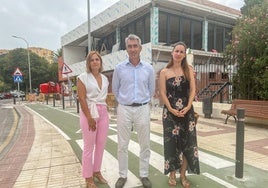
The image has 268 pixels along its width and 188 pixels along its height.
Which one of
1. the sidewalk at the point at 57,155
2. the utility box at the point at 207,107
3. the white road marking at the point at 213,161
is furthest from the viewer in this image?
the utility box at the point at 207,107

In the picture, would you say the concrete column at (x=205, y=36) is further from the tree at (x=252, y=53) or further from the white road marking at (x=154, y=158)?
the white road marking at (x=154, y=158)

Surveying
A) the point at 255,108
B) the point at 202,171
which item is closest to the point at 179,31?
the point at 255,108

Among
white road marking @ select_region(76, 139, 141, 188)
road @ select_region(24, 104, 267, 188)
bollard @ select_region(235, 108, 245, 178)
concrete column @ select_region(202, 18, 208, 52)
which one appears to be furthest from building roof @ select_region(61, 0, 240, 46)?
bollard @ select_region(235, 108, 245, 178)

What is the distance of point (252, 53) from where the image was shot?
9617 millimetres

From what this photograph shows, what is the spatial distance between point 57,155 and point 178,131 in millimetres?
3057

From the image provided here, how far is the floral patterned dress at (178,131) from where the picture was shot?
3.80 meters

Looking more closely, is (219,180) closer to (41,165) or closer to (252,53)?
(41,165)

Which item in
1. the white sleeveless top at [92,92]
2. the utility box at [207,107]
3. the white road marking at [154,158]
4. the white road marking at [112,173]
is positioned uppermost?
the white sleeveless top at [92,92]

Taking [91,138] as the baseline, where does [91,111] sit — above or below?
above

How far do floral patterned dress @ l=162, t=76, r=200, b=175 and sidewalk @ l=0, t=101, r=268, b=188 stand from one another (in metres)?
1.06

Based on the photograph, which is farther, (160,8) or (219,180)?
(160,8)

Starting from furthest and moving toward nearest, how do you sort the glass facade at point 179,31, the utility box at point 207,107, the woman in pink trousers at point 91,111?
the glass facade at point 179,31, the utility box at point 207,107, the woman in pink trousers at point 91,111

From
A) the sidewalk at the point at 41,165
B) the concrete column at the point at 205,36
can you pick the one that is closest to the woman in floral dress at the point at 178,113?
the sidewalk at the point at 41,165

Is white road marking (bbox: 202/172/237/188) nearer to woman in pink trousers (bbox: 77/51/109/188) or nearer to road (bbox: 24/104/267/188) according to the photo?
road (bbox: 24/104/267/188)
